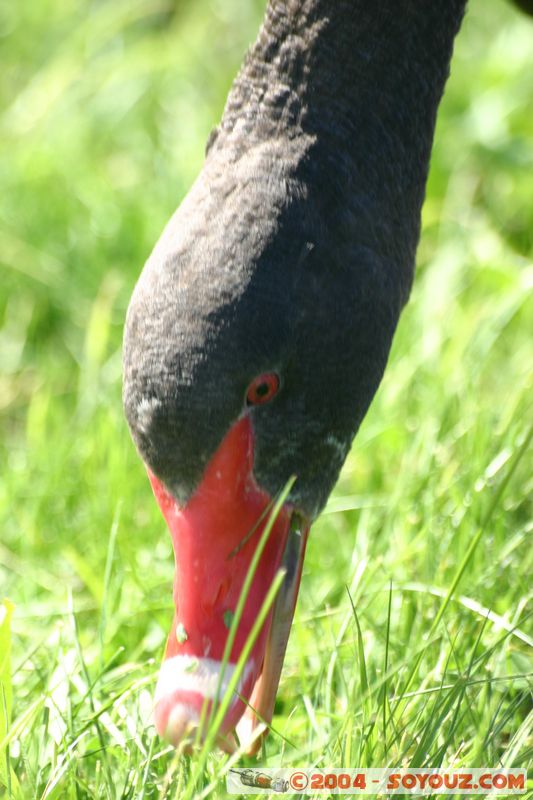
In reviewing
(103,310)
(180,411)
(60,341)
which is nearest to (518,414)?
(180,411)

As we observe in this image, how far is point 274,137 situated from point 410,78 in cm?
43

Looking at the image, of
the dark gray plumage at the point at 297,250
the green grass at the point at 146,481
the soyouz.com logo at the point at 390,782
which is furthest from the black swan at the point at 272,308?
the green grass at the point at 146,481

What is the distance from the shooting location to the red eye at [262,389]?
119 inches

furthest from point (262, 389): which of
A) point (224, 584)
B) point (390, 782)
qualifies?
point (390, 782)

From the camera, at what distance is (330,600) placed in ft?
13.0

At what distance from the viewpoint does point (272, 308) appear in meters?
2.97

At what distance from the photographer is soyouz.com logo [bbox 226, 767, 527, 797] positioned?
9.09 ft

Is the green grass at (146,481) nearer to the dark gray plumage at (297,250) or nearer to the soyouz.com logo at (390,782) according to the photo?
the soyouz.com logo at (390,782)

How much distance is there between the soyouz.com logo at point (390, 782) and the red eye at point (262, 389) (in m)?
0.84

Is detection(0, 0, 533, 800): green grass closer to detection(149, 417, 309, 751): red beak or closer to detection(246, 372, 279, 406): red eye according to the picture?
detection(149, 417, 309, 751): red beak

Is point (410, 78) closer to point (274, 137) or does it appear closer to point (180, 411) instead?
point (274, 137)

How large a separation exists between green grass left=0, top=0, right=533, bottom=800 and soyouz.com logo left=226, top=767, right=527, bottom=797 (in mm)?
36

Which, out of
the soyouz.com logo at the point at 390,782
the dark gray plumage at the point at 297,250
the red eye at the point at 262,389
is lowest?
the soyouz.com logo at the point at 390,782

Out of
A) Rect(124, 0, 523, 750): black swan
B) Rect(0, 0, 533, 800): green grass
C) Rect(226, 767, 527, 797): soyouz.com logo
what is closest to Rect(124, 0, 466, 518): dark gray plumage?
Rect(124, 0, 523, 750): black swan
